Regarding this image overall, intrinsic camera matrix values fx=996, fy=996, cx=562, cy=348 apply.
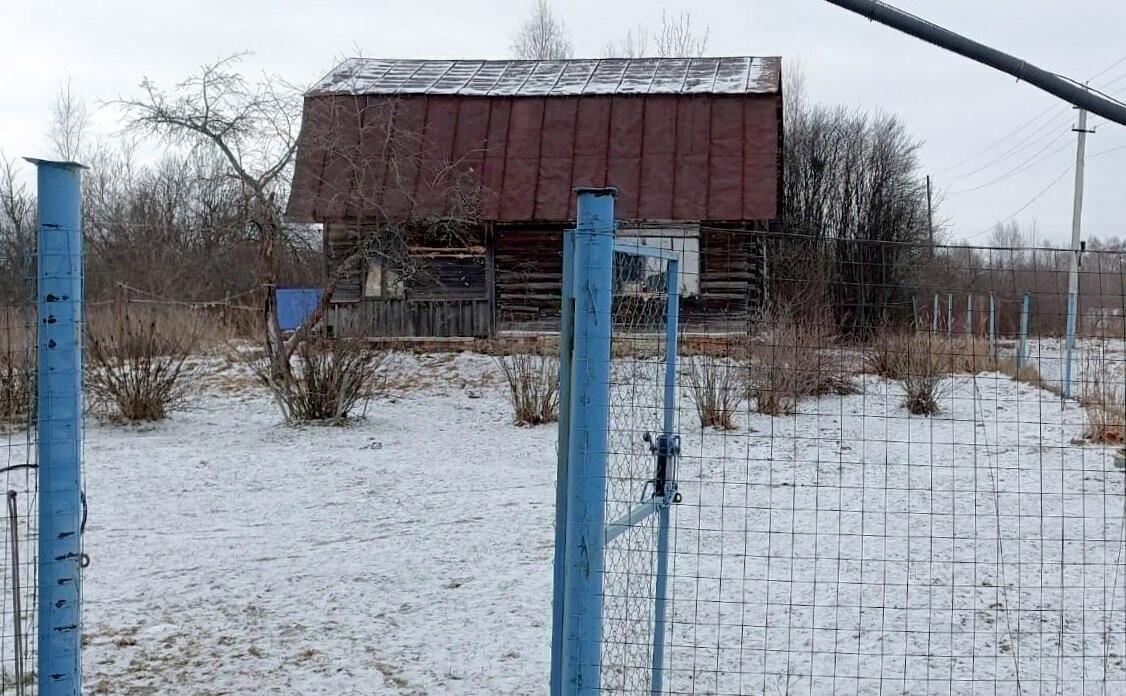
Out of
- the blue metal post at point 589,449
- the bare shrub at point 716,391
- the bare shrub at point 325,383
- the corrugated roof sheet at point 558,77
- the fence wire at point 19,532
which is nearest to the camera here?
the blue metal post at point 589,449

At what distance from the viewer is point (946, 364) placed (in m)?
13.0

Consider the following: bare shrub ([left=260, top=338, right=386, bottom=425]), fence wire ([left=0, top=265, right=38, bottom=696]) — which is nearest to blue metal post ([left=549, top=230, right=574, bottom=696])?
fence wire ([left=0, top=265, right=38, bottom=696])

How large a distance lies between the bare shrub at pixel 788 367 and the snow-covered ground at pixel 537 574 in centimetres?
89

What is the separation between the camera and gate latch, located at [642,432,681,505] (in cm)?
369

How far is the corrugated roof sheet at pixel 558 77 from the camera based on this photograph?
63.4 feet

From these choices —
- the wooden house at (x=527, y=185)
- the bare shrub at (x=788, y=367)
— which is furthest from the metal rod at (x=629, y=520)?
the wooden house at (x=527, y=185)

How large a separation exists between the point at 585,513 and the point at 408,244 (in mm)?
16465

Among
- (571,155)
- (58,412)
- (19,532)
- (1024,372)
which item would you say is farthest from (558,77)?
(58,412)

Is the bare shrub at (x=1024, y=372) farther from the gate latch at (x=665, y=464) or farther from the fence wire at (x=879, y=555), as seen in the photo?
the gate latch at (x=665, y=464)

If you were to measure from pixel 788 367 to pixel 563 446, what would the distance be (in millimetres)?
8245

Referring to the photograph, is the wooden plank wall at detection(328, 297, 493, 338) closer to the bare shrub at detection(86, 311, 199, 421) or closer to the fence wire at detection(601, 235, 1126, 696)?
the bare shrub at detection(86, 311, 199, 421)

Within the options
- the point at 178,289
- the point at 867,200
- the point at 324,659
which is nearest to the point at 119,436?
the point at 324,659

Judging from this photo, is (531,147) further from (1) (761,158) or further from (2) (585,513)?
(2) (585,513)

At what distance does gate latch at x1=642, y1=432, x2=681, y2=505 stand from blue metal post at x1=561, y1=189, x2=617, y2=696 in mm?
695
